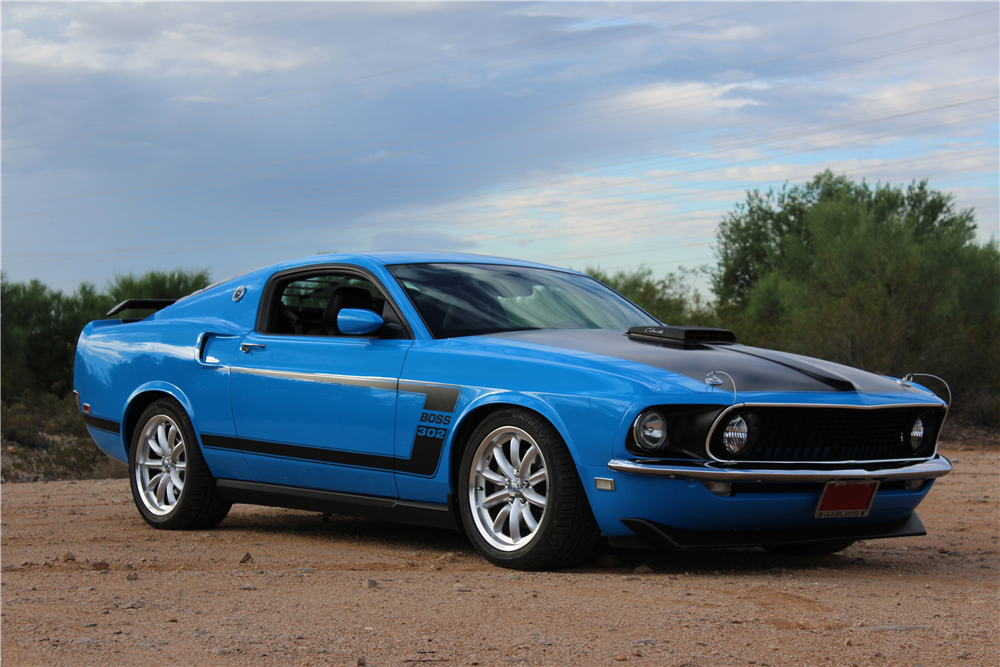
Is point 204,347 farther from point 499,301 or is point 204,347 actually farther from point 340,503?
Answer: point 499,301

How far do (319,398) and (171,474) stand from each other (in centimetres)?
159

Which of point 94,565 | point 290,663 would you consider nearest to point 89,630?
point 290,663

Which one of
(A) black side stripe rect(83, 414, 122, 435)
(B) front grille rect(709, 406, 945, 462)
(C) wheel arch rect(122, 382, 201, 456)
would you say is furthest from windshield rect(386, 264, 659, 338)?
(A) black side stripe rect(83, 414, 122, 435)

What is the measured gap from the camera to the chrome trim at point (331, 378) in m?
5.44

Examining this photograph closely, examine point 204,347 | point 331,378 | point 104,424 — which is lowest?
point 104,424

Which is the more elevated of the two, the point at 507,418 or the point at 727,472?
the point at 507,418

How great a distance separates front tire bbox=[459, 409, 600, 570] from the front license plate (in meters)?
1.05

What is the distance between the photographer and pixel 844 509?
4.89 m

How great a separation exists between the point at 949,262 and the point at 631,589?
965 inches

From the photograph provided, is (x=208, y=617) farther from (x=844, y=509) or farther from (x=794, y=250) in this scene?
(x=794, y=250)

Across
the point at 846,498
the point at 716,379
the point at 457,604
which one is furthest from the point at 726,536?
the point at 457,604

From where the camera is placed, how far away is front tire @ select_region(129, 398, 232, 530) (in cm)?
653

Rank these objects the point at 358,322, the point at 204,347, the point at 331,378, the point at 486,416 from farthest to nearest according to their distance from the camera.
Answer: the point at 204,347, the point at 331,378, the point at 358,322, the point at 486,416

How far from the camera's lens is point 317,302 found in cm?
695
